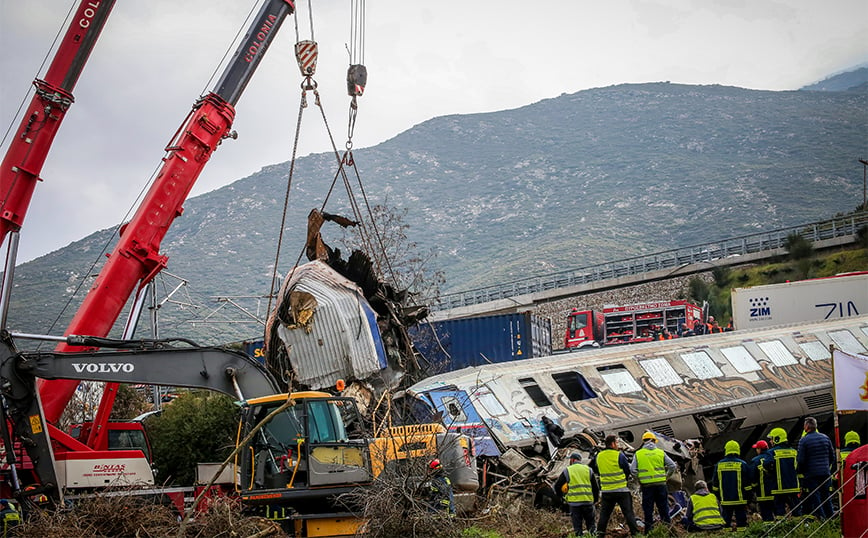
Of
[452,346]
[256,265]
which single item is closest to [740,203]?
[256,265]

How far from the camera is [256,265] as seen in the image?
459ft

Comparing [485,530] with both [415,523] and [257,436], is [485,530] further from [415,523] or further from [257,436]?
[257,436]

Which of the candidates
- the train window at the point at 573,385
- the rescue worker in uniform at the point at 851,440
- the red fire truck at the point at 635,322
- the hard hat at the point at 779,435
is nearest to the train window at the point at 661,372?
the train window at the point at 573,385

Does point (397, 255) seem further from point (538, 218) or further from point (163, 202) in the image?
point (538, 218)

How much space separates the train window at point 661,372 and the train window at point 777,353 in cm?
313

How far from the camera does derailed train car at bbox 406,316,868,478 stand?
54.2ft

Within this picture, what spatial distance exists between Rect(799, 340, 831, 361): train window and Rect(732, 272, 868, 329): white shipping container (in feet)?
31.1

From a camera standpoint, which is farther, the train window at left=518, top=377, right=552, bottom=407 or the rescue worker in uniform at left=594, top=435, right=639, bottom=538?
the train window at left=518, top=377, right=552, bottom=407

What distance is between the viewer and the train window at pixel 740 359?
67.2 ft

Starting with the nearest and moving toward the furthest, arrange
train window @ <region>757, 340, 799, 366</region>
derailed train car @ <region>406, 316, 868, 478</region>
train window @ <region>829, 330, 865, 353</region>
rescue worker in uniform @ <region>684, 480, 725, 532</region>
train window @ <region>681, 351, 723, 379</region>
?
rescue worker in uniform @ <region>684, 480, 725, 532</region> → derailed train car @ <region>406, 316, 868, 478</region> → train window @ <region>681, 351, 723, 379</region> → train window @ <region>757, 340, 799, 366</region> → train window @ <region>829, 330, 865, 353</region>

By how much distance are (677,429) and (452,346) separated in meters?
15.4

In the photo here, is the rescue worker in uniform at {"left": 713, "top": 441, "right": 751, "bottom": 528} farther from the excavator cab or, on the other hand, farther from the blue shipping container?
the blue shipping container

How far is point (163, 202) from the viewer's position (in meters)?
17.0

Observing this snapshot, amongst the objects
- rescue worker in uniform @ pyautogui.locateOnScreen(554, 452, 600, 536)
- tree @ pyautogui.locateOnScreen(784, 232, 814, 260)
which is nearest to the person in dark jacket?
rescue worker in uniform @ pyautogui.locateOnScreen(554, 452, 600, 536)
